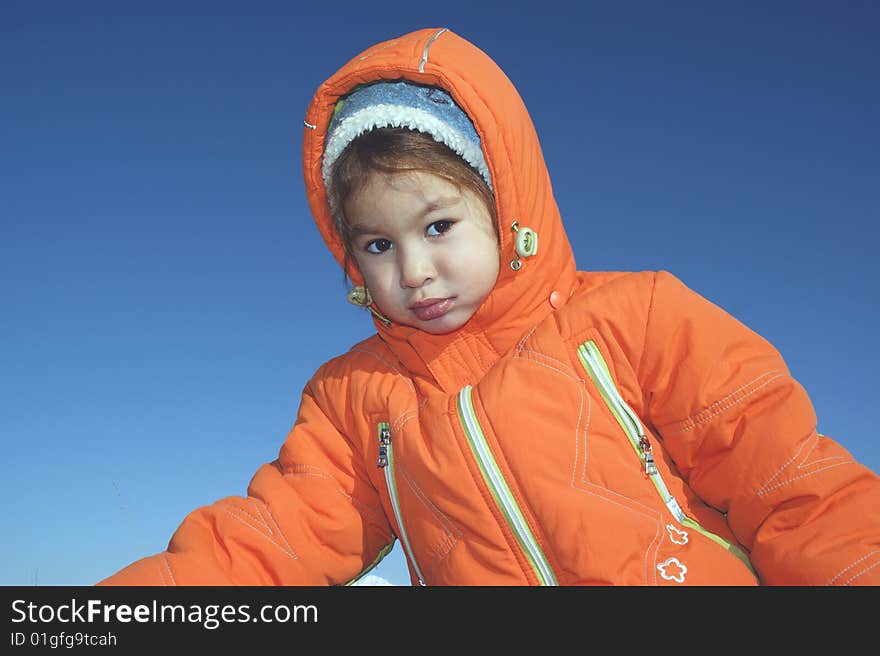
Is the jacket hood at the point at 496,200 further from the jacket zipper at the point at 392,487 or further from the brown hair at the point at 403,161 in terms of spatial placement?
the jacket zipper at the point at 392,487

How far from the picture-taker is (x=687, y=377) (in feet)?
8.47

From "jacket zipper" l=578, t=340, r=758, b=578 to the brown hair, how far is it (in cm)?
59

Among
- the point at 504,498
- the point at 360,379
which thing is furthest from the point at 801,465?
the point at 360,379

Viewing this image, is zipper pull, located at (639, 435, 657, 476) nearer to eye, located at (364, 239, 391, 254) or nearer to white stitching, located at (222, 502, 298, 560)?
eye, located at (364, 239, 391, 254)

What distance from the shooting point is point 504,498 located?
2.48 meters

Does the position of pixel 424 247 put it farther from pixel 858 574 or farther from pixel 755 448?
pixel 858 574

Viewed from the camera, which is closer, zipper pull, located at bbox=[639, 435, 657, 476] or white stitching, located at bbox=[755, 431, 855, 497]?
white stitching, located at bbox=[755, 431, 855, 497]

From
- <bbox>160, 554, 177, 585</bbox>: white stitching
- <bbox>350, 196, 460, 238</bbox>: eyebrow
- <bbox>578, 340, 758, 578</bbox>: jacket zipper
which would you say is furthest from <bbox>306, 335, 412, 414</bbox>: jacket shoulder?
<bbox>160, 554, 177, 585</bbox>: white stitching

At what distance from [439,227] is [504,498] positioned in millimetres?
934

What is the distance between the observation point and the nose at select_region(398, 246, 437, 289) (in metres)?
2.69

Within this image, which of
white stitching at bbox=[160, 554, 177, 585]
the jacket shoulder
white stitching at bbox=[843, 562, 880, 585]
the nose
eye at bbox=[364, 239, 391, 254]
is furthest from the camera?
the jacket shoulder
